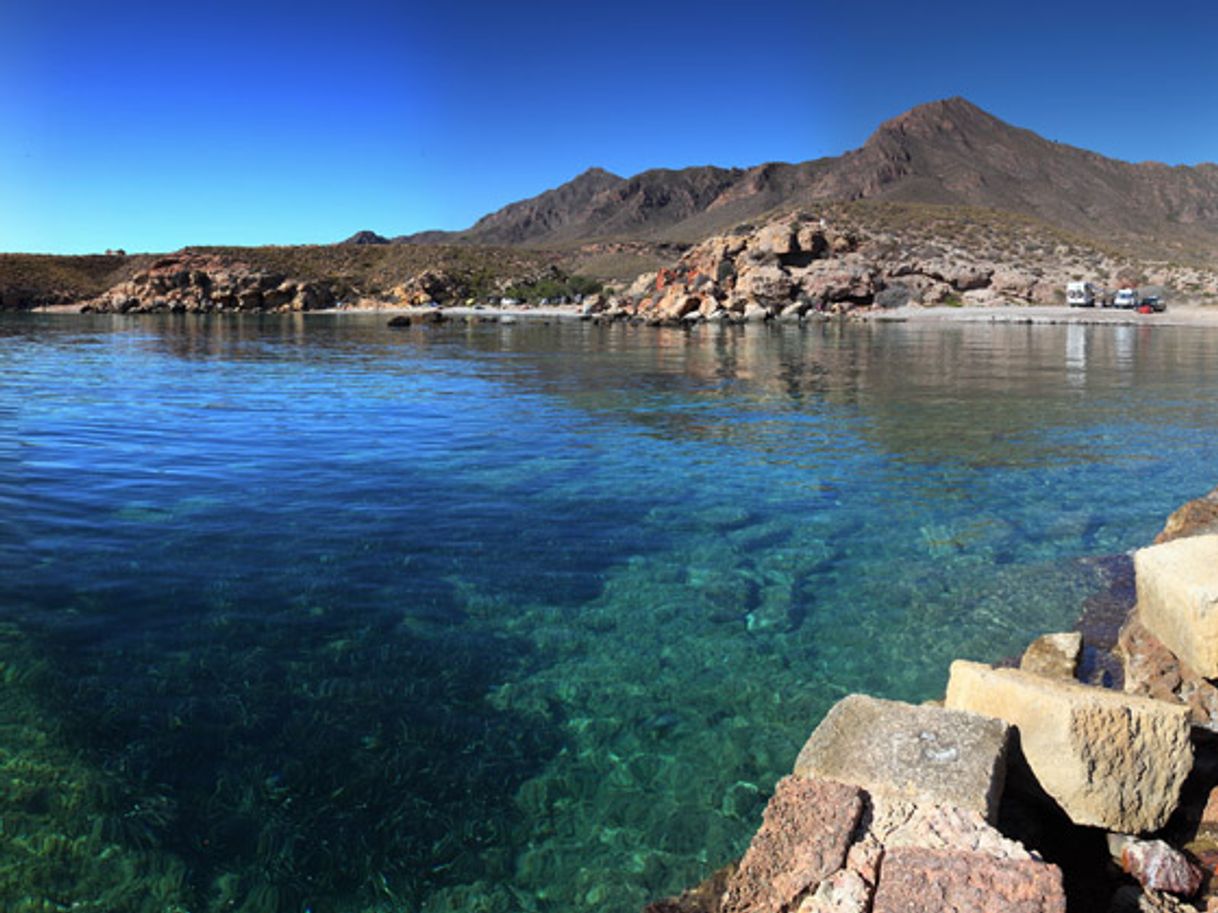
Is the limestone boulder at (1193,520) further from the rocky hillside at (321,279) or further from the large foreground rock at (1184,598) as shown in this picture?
the rocky hillside at (321,279)

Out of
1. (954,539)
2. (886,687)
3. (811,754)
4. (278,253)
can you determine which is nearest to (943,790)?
(811,754)

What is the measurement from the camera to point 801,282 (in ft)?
242

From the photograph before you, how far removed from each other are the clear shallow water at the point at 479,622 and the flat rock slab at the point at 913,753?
1029 millimetres

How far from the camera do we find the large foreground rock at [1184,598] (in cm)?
507

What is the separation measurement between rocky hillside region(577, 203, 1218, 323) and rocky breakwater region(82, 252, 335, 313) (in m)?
47.4

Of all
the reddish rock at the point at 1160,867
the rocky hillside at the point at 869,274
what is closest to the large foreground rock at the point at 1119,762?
the reddish rock at the point at 1160,867

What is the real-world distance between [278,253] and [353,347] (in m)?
108

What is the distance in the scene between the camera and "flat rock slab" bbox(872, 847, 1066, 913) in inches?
121

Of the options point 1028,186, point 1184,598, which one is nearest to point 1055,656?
point 1184,598

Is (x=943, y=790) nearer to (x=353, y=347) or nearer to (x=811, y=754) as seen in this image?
(x=811, y=754)

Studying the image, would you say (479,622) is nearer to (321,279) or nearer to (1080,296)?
(1080,296)

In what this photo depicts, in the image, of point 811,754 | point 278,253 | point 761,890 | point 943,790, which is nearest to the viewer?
point 761,890

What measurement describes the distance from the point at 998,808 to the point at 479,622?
4337 millimetres

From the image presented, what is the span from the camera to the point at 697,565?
8609 millimetres
